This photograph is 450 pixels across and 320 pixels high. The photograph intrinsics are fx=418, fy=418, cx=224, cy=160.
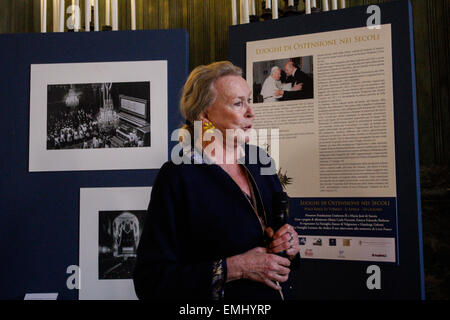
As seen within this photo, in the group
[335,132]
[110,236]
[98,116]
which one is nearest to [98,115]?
[98,116]

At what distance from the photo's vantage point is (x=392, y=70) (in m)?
2.73

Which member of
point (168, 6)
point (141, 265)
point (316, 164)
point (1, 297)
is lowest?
point (1, 297)

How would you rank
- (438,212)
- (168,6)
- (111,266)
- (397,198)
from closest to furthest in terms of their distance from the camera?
(397,198) < (111,266) < (438,212) < (168,6)

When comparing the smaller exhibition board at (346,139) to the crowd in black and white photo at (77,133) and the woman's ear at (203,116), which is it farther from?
the woman's ear at (203,116)

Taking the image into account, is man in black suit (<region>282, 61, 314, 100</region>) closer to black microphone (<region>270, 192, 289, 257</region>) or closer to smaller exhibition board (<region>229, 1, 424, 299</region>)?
smaller exhibition board (<region>229, 1, 424, 299</region>)

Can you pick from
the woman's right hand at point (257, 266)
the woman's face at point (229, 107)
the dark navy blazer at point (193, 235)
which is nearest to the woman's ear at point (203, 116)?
the woman's face at point (229, 107)

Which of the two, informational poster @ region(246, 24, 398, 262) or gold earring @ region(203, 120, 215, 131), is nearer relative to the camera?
gold earring @ region(203, 120, 215, 131)

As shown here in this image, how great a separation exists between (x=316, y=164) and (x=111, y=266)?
5.16 ft

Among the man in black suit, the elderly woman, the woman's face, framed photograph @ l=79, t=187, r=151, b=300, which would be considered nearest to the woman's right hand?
the elderly woman

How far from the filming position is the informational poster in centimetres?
273

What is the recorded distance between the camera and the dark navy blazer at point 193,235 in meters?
1.48

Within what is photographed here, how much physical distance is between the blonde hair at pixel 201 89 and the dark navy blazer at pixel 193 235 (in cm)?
26
